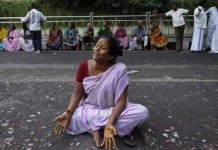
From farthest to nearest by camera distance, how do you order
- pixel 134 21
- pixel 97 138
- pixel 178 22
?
1. pixel 134 21
2. pixel 178 22
3. pixel 97 138

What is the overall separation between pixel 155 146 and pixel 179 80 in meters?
3.19

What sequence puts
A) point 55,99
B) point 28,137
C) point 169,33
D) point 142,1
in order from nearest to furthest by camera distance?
point 28,137 → point 55,99 → point 169,33 → point 142,1

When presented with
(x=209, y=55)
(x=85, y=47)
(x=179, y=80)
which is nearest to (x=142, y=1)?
(x=85, y=47)

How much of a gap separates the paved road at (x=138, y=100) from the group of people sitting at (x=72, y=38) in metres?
2.39

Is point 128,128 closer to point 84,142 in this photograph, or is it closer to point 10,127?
point 84,142

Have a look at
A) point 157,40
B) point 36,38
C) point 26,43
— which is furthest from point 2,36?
point 157,40

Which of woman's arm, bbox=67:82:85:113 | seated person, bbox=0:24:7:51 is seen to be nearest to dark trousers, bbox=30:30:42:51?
seated person, bbox=0:24:7:51

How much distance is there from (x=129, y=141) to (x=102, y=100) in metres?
0.56

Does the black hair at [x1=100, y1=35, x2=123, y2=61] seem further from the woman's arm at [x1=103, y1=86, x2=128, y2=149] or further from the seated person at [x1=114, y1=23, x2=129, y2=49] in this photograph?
the seated person at [x1=114, y1=23, x2=129, y2=49]

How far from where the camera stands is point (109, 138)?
358 cm

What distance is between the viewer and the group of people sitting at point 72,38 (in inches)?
478

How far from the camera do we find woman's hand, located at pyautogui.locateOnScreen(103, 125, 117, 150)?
358cm

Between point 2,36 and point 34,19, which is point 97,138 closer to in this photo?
point 34,19

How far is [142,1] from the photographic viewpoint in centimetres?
2016
